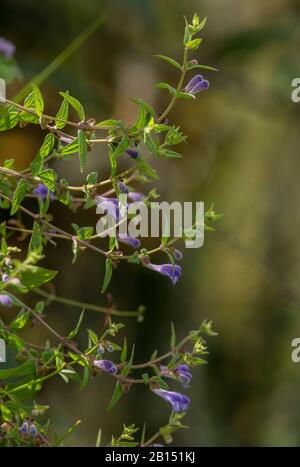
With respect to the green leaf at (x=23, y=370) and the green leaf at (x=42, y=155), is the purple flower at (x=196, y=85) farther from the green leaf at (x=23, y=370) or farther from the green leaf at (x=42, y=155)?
the green leaf at (x=23, y=370)

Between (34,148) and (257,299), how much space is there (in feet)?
2.65

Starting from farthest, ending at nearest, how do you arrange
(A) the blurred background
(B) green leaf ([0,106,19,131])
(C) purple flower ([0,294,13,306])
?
(A) the blurred background < (B) green leaf ([0,106,19,131]) < (C) purple flower ([0,294,13,306])

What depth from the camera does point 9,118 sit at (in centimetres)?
69

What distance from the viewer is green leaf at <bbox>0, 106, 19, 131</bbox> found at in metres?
0.68

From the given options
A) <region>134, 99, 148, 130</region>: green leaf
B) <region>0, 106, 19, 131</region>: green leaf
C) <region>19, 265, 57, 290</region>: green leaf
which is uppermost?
<region>0, 106, 19, 131</region>: green leaf

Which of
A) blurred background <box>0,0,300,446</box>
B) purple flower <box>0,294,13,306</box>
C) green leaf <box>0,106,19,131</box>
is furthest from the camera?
blurred background <box>0,0,300,446</box>

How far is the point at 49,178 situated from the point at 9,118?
0.20 ft

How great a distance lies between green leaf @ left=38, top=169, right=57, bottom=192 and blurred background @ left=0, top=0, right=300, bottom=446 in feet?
2.82

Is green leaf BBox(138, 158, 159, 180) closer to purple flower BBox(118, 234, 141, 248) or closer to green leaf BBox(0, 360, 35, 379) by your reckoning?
purple flower BBox(118, 234, 141, 248)

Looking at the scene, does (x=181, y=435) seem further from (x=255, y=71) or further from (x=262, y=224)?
(x=255, y=71)

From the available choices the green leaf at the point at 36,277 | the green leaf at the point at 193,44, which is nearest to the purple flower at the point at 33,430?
the green leaf at the point at 36,277

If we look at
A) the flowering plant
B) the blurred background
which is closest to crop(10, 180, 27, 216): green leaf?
the flowering plant

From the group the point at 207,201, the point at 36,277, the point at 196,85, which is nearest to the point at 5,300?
the point at 36,277
